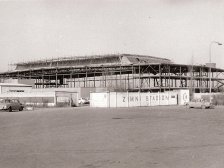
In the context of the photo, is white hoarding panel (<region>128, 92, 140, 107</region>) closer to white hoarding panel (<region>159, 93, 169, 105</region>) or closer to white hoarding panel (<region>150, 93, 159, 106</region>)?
white hoarding panel (<region>150, 93, 159, 106</region>)

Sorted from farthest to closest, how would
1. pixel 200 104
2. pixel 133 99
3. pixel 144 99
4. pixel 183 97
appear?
pixel 183 97 → pixel 144 99 → pixel 133 99 → pixel 200 104

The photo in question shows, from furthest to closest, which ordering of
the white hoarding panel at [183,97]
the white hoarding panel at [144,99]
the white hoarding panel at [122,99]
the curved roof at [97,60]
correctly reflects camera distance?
the curved roof at [97,60], the white hoarding panel at [183,97], the white hoarding panel at [144,99], the white hoarding panel at [122,99]

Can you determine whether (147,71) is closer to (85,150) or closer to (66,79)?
(66,79)

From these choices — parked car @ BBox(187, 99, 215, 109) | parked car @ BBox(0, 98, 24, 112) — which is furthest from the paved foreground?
parked car @ BBox(187, 99, 215, 109)

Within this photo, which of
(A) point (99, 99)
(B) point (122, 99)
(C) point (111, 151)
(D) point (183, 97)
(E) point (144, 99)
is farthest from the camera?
(D) point (183, 97)

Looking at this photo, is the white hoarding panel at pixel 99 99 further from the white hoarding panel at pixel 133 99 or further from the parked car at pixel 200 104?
the parked car at pixel 200 104

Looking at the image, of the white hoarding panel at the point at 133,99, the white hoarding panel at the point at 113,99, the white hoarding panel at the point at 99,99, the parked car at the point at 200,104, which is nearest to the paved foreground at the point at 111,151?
the parked car at the point at 200,104

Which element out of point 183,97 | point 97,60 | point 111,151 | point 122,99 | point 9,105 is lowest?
point 111,151

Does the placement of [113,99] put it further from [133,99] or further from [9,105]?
[9,105]

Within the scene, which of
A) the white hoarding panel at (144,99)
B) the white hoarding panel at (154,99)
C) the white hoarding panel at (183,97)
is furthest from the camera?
the white hoarding panel at (183,97)

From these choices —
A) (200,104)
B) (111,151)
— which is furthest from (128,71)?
(111,151)

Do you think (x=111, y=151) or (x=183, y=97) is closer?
(x=111, y=151)

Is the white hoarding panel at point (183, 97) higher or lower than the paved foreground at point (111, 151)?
higher

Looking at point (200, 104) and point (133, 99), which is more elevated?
point (133, 99)
